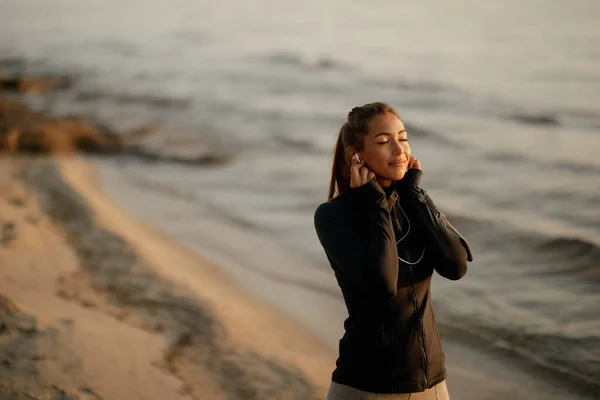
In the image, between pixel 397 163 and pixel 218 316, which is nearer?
pixel 397 163

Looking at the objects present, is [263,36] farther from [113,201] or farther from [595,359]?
[595,359]

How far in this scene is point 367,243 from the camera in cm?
284

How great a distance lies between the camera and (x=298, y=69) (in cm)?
2638

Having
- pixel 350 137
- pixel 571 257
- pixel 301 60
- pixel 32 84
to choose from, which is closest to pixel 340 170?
pixel 350 137

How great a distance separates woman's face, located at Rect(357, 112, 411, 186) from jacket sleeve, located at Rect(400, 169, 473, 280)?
4.6 inches

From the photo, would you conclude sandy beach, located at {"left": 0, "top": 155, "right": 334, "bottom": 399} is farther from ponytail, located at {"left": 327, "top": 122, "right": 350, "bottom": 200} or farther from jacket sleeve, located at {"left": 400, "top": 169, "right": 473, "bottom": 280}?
jacket sleeve, located at {"left": 400, "top": 169, "right": 473, "bottom": 280}

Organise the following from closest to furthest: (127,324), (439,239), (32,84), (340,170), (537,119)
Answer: (439,239) → (340,170) → (127,324) → (537,119) → (32,84)

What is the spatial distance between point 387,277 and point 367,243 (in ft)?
0.53

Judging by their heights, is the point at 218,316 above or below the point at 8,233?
below

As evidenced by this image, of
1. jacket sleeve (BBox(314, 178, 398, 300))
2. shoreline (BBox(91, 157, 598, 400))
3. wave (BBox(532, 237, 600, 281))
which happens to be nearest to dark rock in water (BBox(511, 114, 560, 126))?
wave (BBox(532, 237, 600, 281))

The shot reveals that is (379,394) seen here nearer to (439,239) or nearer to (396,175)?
(439,239)

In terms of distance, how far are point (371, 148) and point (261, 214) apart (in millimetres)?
6759

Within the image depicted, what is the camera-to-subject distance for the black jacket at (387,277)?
278 centimetres

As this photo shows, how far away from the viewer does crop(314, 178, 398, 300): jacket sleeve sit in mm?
2756
